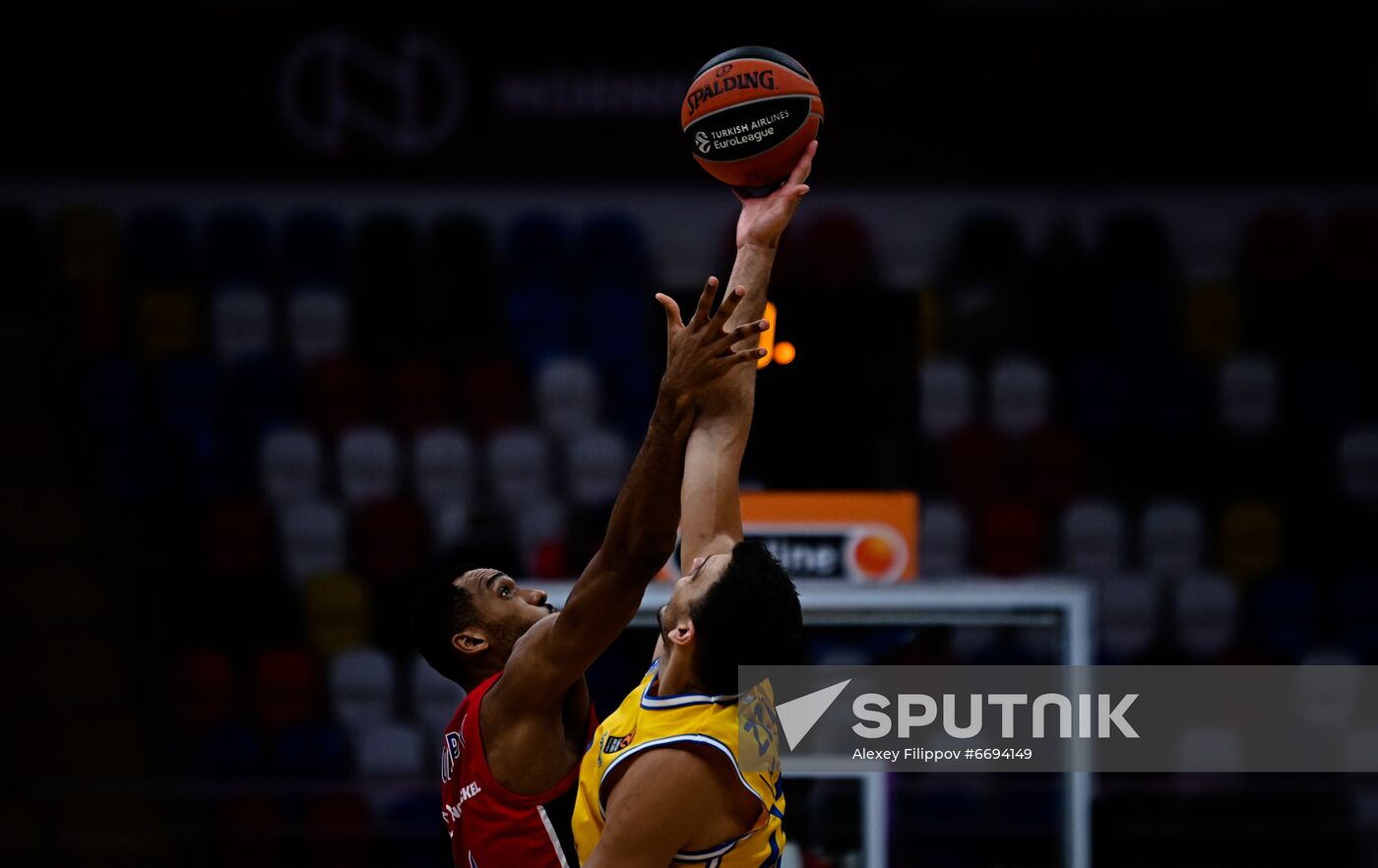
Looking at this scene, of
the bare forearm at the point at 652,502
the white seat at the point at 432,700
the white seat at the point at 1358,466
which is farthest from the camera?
the white seat at the point at 1358,466

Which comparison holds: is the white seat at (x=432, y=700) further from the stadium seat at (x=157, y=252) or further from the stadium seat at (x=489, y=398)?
the stadium seat at (x=157, y=252)

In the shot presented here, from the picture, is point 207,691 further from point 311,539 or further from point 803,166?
point 803,166

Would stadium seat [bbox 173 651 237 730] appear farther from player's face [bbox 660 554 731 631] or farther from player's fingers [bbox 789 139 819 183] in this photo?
player's face [bbox 660 554 731 631]

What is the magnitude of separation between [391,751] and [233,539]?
5.79 ft

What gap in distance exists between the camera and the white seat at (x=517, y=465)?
10.3 metres

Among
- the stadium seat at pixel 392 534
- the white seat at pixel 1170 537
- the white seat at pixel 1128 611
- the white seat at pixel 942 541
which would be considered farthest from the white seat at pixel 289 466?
the white seat at pixel 1170 537

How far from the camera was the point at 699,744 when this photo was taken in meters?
3.00

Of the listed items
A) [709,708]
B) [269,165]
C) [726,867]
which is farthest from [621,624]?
[269,165]

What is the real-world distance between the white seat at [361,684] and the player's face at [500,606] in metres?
5.73

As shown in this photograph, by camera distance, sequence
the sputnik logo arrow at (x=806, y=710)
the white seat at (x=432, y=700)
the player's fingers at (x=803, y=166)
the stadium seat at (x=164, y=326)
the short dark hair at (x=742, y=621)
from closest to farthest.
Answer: the short dark hair at (x=742, y=621)
the player's fingers at (x=803, y=166)
the sputnik logo arrow at (x=806, y=710)
the white seat at (x=432, y=700)
the stadium seat at (x=164, y=326)

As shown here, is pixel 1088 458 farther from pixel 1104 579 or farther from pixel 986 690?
pixel 986 690

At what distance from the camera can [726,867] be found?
3.07m

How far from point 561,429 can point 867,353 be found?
18.9 feet

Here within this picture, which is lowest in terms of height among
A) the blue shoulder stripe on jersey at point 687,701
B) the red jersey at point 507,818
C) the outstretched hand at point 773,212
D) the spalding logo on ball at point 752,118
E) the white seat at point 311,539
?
the white seat at point 311,539
